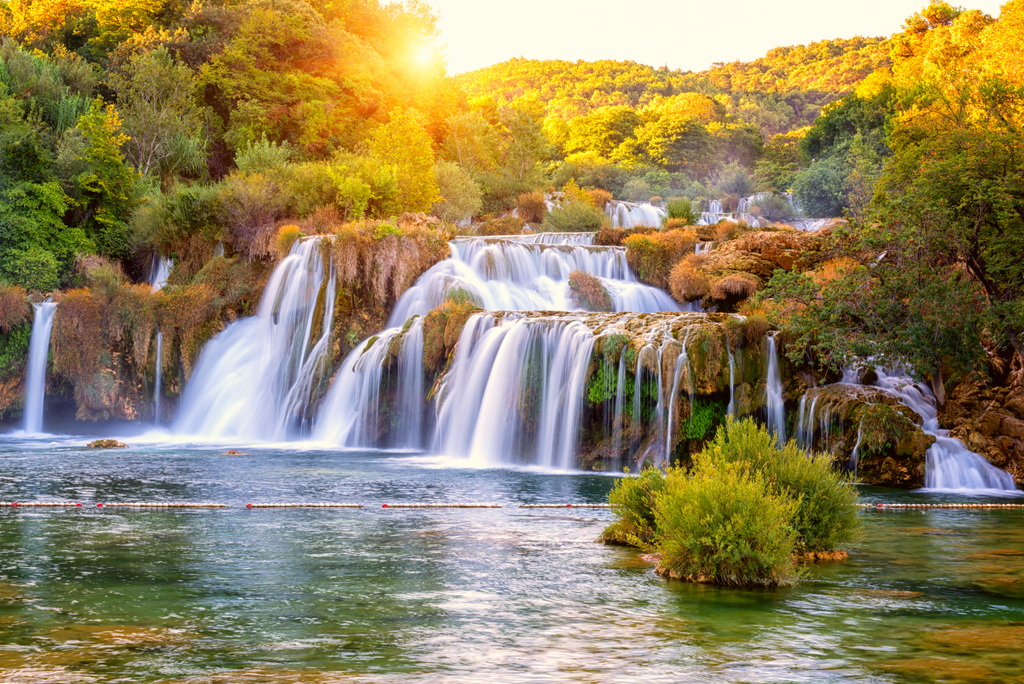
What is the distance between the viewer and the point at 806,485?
1098 centimetres

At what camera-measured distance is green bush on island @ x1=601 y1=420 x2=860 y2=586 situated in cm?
967

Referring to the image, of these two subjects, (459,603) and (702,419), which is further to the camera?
(702,419)

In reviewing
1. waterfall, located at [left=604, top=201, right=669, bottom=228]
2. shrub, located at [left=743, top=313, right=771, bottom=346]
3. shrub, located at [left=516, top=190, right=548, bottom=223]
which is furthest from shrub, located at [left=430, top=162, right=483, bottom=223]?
shrub, located at [left=743, top=313, right=771, bottom=346]

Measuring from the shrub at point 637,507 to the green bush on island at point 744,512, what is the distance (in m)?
0.02

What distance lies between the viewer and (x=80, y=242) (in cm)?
3453

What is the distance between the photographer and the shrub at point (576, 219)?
144 ft

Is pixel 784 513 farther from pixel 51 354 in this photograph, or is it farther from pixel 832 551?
pixel 51 354

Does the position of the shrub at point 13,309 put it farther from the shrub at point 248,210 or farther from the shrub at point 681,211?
the shrub at point 681,211

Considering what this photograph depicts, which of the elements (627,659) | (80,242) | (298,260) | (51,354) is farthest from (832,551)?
(80,242)

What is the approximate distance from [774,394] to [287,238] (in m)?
17.1

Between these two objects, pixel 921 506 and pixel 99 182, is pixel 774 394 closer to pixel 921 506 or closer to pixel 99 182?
pixel 921 506

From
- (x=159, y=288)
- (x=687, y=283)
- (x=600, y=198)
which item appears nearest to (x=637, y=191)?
(x=600, y=198)

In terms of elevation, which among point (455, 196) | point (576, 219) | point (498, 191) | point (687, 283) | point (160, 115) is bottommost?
point (687, 283)

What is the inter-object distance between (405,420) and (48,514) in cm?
1188
